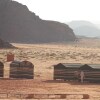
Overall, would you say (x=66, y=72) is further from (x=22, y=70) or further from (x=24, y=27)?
(x=24, y=27)

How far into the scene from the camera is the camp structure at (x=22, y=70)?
115 feet

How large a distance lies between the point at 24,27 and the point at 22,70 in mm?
144735

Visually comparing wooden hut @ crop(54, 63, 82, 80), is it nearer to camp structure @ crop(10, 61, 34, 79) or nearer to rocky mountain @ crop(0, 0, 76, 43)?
camp structure @ crop(10, 61, 34, 79)

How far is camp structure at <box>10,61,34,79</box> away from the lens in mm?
35125

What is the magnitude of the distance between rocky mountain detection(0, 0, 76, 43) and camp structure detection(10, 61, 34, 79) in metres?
129

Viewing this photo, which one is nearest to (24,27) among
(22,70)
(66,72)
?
(22,70)

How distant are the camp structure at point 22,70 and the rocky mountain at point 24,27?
423ft

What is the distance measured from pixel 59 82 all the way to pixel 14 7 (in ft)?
486

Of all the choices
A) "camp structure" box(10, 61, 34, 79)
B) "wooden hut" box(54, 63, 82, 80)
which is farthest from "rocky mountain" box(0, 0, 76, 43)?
"wooden hut" box(54, 63, 82, 80)

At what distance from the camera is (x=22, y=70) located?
35.1 meters

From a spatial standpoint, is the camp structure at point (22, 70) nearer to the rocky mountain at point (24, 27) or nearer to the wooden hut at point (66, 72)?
the wooden hut at point (66, 72)

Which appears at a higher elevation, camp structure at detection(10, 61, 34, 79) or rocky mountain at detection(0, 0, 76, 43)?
rocky mountain at detection(0, 0, 76, 43)

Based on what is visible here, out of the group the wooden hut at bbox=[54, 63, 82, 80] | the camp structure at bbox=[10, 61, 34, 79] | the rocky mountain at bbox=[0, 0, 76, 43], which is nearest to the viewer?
the wooden hut at bbox=[54, 63, 82, 80]

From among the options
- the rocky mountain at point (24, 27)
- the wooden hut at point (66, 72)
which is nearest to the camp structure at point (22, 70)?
the wooden hut at point (66, 72)
